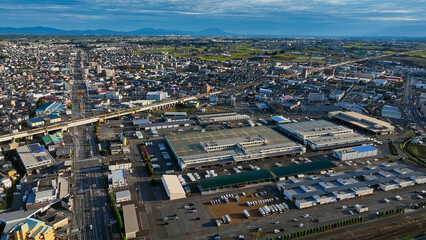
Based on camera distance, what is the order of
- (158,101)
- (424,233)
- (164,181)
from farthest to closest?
(158,101) < (164,181) < (424,233)

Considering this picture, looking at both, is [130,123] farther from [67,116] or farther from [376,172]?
[376,172]

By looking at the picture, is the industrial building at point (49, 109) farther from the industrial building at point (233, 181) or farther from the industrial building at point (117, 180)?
the industrial building at point (233, 181)

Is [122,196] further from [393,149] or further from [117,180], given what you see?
[393,149]

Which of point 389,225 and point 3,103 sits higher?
point 3,103

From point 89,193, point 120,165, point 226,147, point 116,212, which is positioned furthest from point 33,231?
point 226,147

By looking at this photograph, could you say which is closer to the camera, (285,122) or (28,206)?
(28,206)

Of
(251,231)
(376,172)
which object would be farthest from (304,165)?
(251,231)

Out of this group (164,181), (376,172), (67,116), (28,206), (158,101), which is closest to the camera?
(28,206)
